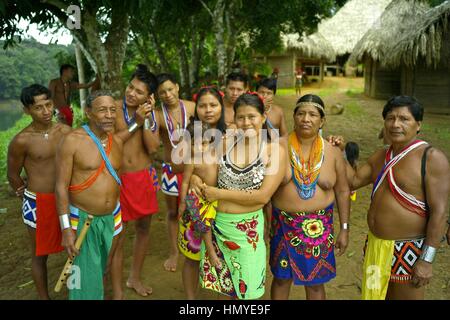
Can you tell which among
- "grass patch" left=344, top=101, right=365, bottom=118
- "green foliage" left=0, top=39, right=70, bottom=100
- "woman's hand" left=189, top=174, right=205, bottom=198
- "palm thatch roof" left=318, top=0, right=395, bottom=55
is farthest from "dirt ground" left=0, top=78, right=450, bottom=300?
"palm thatch roof" left=318, top=0, right=395, bottom=55

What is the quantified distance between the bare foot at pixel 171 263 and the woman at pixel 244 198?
1.37 metres

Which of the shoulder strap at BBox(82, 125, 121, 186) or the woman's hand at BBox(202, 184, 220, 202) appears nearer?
the woman's hand at BBox(202, 184, 220, 202)

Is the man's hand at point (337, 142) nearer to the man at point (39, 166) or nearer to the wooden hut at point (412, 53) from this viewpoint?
the man at point (39, 166)

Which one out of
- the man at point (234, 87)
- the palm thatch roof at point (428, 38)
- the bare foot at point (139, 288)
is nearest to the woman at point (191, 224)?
the bare foot at point (139, 288)

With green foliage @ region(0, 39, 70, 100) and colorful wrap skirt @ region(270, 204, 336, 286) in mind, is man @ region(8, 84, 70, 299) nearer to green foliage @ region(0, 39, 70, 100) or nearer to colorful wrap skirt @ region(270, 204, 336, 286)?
colorful wrap skirt @ region(270, 204, 336, 286)

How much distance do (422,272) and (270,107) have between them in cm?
227

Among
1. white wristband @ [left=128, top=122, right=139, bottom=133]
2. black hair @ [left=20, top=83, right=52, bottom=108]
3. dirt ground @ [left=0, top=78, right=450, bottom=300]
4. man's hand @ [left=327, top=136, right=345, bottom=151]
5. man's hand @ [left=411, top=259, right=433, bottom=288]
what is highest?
black hair @ [left=20, top=83, right=52, bottom=108]

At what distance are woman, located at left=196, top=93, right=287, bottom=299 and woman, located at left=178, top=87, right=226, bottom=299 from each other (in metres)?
0.34

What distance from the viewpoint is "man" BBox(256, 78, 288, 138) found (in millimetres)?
3881

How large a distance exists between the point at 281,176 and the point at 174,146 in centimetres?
136

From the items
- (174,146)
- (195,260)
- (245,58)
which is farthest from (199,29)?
(195,260)

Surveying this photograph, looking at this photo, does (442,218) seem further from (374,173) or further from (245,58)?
(245,58)

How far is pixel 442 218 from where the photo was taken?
7.16ft

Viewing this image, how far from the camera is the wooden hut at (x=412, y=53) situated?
12.6 metres
